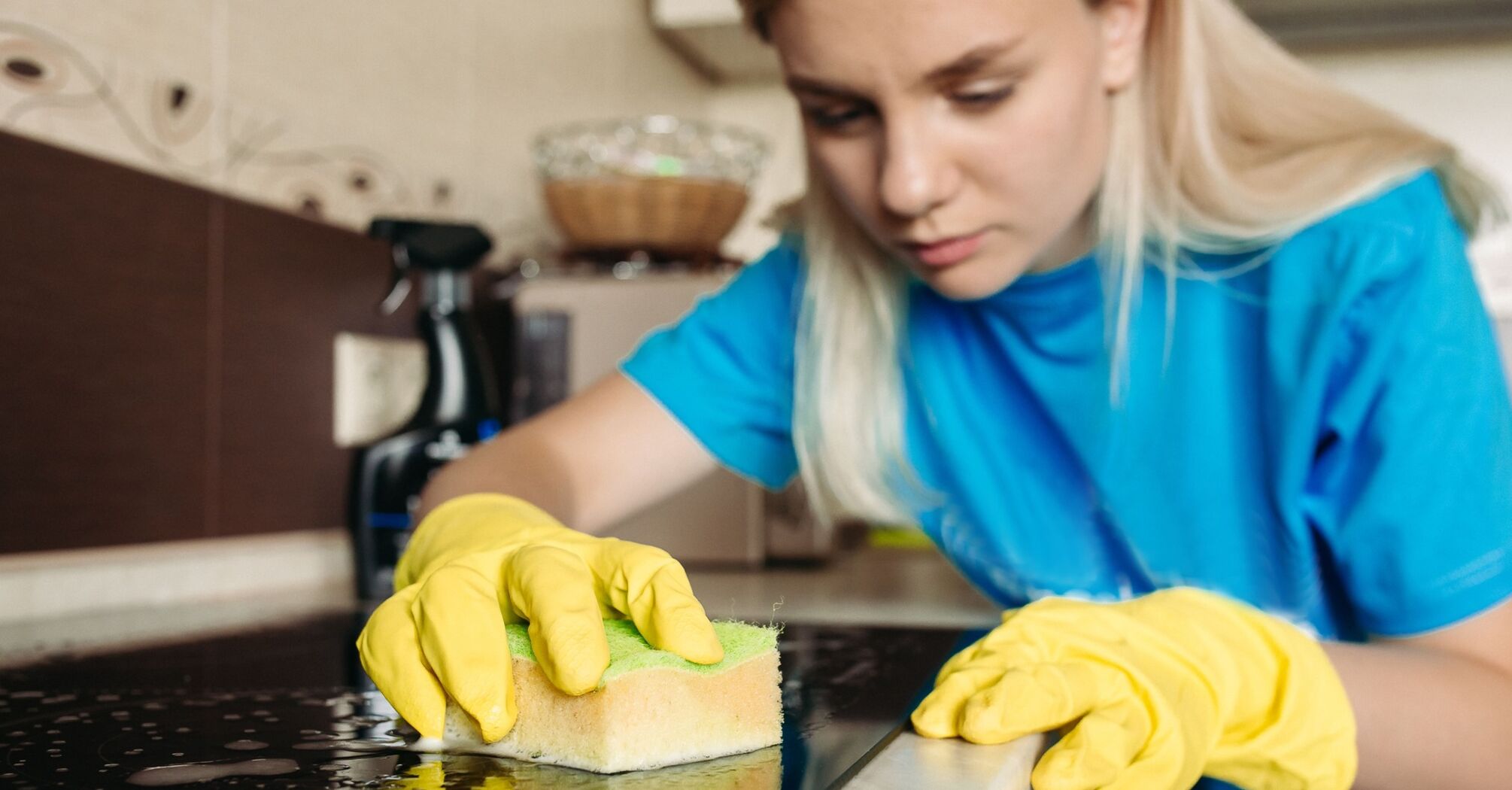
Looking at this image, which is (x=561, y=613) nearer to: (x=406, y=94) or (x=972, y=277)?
(x=972, y=277)

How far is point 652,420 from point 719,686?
1.97 feet

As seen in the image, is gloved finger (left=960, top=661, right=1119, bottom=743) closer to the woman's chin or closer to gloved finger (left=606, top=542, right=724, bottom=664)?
gloved finger (left=606, top=542, right=724, bottom=664)

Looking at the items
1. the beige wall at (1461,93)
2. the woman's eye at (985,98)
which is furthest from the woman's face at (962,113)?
the beige wall at (1461,93)

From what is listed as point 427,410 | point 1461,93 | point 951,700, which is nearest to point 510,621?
point 951,700

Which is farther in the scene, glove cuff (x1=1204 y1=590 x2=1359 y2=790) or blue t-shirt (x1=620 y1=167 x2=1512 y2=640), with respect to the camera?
blue t-shirt (x1=620 y1=167 x2=1512 y2=640)

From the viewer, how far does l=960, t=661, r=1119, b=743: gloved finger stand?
527mm

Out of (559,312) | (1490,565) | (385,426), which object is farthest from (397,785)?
(559,312)

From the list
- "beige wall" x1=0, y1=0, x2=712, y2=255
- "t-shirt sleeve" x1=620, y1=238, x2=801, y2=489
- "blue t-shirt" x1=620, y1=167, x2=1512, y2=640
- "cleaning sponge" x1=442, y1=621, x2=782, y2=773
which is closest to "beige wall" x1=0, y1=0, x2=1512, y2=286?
"beige wall" x1=0, y1=0, x2=712, y2=255

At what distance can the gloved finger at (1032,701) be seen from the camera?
1.73ft

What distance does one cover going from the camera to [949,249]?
0.85 meters

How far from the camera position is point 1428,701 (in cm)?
68

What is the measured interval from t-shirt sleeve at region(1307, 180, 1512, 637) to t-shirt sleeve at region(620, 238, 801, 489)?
1.55ft

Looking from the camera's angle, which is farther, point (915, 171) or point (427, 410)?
point (427, 410)

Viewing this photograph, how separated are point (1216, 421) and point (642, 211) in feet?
2.83
